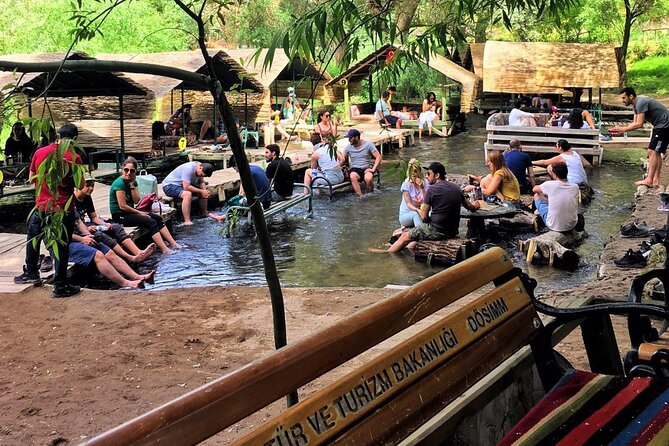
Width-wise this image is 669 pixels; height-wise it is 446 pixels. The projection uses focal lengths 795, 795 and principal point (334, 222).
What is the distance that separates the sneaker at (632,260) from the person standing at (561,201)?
2081 mm

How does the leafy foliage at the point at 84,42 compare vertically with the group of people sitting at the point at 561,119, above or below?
above

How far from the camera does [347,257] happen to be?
1071 cm

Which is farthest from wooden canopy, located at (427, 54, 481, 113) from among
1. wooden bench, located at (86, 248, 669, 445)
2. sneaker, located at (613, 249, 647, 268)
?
wooden bench, located at (86, 248, 669, 445)

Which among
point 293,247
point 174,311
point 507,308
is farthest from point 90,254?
point 507,308

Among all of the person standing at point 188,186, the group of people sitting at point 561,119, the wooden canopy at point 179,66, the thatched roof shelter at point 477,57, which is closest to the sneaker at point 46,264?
the person standing at point 188,186

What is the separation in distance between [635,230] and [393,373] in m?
8.25

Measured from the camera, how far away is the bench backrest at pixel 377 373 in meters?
1.80

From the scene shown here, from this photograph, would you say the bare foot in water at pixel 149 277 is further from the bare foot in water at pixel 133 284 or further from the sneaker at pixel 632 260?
the sneaker at pixel 632 260

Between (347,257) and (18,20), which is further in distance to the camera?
(18,20)

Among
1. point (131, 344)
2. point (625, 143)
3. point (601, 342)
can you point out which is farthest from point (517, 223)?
point (625, 143)

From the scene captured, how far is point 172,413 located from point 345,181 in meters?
13.9

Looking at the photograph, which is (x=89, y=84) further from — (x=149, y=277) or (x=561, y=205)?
(x=561, y=205)

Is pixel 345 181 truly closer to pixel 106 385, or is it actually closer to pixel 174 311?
pixel 174 311

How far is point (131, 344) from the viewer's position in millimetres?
6520
